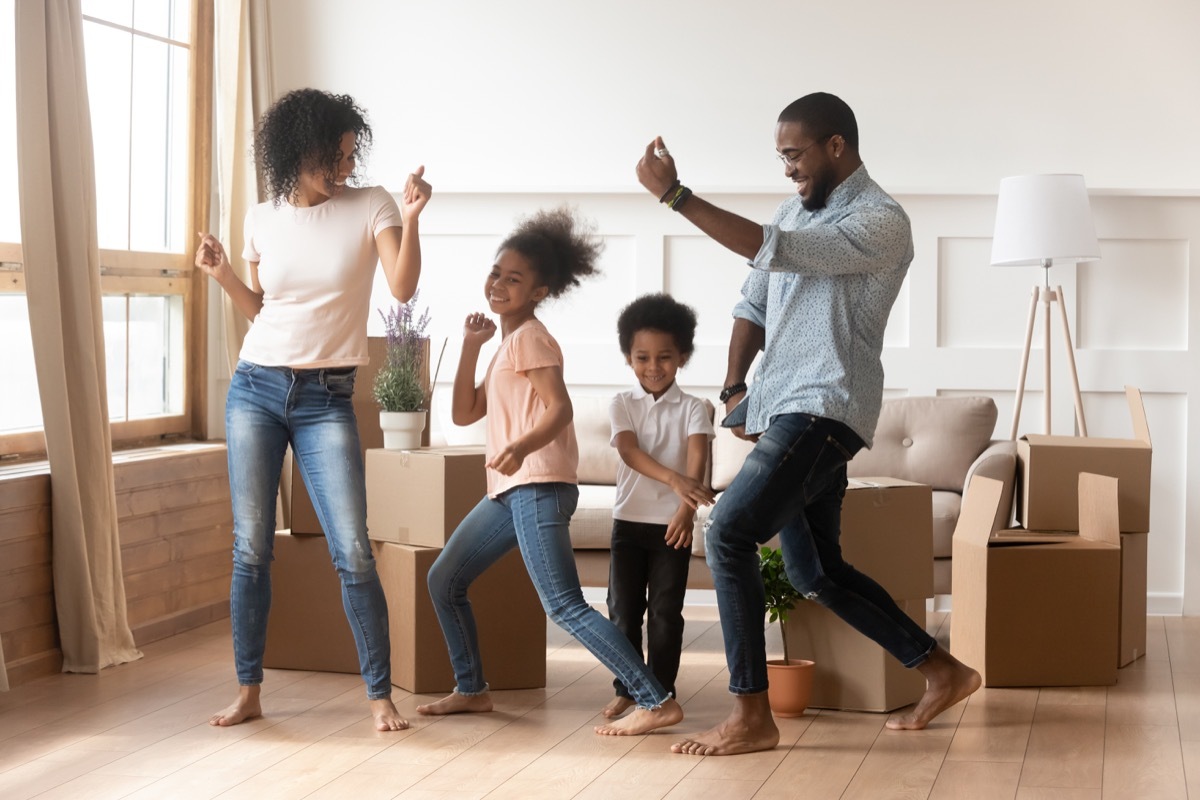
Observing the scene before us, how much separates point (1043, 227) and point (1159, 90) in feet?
2.85

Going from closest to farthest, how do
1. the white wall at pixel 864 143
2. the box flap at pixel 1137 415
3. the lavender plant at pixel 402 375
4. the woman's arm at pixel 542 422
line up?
1. the woman's arm at pixel 542 422
2. the lavender plant at pixel 402 375
3. the box flap at pixel 1137 415
4. the white wall at pixel 864 143

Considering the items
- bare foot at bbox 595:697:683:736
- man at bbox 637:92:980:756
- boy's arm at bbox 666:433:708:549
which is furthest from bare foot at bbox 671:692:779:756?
Result: boy's arm at bbox 666:433:708:549

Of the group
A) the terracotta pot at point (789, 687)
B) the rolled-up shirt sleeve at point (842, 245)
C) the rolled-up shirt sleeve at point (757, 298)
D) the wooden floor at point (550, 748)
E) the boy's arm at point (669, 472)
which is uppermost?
the rolled-up shirt sleeve at point (842, 245)

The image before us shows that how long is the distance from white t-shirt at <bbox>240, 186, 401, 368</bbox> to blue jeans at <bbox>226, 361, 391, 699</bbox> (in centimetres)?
5

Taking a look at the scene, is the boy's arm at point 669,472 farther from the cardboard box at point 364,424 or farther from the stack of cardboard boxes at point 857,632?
the cardboard box at point 364,424

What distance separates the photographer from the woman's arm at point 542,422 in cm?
301

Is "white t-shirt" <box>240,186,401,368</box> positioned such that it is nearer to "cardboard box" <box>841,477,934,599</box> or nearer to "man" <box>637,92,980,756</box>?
"man" <box>637,92,980,756</box>

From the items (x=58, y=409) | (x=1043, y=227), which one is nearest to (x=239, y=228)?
(x=58, y=409)

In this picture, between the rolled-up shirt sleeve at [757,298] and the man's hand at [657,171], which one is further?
the rolled-up shirt sleeve at [757,298]

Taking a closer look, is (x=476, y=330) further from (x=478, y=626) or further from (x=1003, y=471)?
(x=1003, y=471)

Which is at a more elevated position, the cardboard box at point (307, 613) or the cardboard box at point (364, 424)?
the cardboard box at point (364, 424)

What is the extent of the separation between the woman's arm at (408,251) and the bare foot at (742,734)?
1158mm

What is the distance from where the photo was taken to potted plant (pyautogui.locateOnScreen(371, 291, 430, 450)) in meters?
3.77

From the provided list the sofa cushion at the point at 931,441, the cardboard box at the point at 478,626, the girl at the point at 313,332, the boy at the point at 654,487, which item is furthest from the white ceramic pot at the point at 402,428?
the sofa cushion at the point at 931,441
